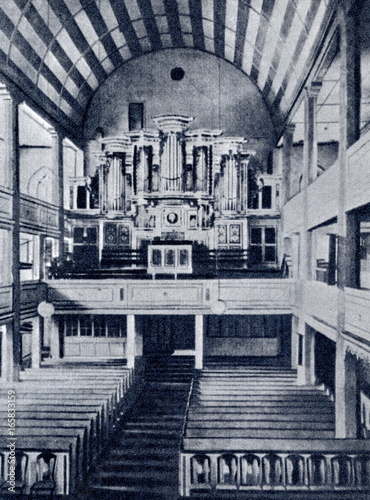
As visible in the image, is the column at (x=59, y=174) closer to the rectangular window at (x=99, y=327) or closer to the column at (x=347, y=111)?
the rectangular window at (x=99, y=327)

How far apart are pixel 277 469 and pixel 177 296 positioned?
10929 mm

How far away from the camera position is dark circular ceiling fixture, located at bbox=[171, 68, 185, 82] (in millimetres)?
22766

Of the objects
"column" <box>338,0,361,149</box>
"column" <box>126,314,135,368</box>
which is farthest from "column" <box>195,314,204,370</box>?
"column" <box>338,0,361,149</box>

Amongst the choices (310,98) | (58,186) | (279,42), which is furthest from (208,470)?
(58,186)

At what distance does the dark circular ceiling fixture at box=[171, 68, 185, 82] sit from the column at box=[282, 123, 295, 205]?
16.1ft

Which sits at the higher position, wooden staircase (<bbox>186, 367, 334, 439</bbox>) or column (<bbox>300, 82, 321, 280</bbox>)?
column (<bbox>300, 82, 321, 280</bbox>)

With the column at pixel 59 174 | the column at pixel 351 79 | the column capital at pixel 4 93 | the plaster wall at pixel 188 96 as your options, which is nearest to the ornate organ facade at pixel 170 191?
the column at pixel 59 174

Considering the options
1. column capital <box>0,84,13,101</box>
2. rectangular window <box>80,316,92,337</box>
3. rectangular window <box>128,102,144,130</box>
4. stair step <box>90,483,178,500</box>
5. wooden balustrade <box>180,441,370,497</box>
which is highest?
rectangular window <box>128,102,144,130</box>

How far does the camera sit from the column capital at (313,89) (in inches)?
629

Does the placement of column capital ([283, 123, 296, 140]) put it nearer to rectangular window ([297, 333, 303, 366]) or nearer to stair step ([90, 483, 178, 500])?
rectangular window ([297, 333, 303, 366])

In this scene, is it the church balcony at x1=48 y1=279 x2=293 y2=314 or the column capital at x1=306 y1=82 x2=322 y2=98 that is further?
the church balcony at x1=48 y1=279 x2=293 y2=314

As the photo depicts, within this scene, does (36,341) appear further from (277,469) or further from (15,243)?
(277,469)

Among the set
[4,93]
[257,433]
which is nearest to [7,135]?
[4,93]

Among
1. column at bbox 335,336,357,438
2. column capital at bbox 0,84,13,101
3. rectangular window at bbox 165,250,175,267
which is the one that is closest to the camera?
column at bbox 335,336,357,438
